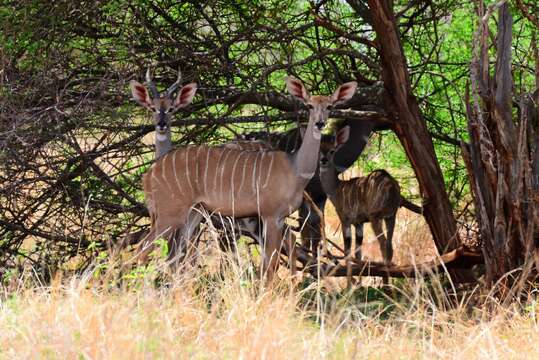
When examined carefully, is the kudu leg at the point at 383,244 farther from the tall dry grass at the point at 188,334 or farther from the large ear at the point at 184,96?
the tall dry grass at the point at 188,334

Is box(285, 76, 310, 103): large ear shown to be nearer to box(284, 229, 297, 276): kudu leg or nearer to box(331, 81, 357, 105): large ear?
box(331, 81, 357, 105): large ear

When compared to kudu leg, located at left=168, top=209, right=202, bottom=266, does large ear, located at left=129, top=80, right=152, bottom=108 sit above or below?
above

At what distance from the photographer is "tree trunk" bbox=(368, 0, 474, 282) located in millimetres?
5594

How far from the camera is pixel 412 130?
5801mm

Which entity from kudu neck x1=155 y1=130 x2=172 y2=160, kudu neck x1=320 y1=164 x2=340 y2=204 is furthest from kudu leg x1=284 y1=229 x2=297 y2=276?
kudu neck x1=320 y1=164 x2=340 y2=204

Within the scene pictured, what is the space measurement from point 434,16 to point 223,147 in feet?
4.81

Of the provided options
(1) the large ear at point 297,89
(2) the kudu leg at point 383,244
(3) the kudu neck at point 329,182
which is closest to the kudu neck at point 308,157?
(1) the large ear at point 297,89

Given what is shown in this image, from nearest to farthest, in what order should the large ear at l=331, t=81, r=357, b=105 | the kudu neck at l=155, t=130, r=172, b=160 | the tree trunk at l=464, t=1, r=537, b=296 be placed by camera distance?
the tree trunk at l=464, t=1, r=537, b=296, the large ear at l=331, t=81, r=357, b=105, the kudu neck at l=155, t=130, r=172, b=160

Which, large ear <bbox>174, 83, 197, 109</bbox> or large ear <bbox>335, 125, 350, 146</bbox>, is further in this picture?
large ear <bbox>335, 125, 350, 146</bbox>

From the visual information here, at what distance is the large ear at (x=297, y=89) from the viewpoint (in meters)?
5.65

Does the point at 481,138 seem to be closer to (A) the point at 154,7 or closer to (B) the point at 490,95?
(B) the point at 490,95

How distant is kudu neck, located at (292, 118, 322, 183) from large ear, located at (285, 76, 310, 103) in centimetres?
13

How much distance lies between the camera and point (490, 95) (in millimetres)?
4965

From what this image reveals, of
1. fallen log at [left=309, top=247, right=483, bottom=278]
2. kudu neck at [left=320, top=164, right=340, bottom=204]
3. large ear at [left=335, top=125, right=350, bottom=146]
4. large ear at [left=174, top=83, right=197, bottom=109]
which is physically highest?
large ear at [left=174, top=83, right=197, bottom=109]
